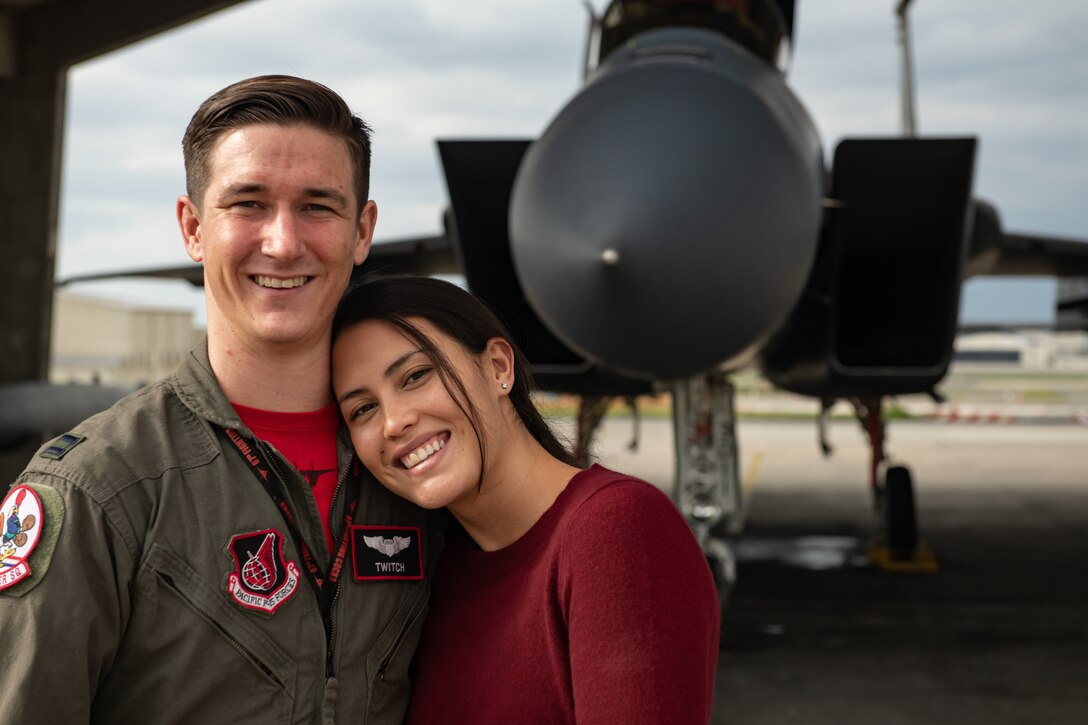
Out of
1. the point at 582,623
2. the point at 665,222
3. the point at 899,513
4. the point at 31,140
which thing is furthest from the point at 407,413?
the point at 31,140

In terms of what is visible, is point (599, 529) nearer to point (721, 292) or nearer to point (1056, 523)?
point (721, 292)

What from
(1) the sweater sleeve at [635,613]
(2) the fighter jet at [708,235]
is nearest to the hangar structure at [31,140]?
(2) the fighter jet at [708,235]

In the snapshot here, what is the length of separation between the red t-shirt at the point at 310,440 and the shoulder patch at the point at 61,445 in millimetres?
242

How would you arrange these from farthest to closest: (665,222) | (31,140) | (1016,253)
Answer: (31,140) → (1016,253) → (665,222)

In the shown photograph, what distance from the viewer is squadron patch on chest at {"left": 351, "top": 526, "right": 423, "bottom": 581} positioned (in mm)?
1521

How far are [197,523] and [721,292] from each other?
256 centimetres

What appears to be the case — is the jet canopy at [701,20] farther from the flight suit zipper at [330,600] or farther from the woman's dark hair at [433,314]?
the flight suit zipper at [330,600]

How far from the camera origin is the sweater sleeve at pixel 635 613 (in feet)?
4.38

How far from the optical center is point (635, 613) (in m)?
1.36

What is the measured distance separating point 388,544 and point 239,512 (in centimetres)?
25

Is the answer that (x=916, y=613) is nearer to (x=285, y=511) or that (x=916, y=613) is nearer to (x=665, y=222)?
(x=665, y=222)

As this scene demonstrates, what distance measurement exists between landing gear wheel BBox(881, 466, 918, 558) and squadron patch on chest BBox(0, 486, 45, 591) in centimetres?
731

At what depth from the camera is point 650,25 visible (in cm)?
536

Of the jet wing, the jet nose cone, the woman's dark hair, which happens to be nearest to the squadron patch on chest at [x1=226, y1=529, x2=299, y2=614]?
the woman's dark hair
